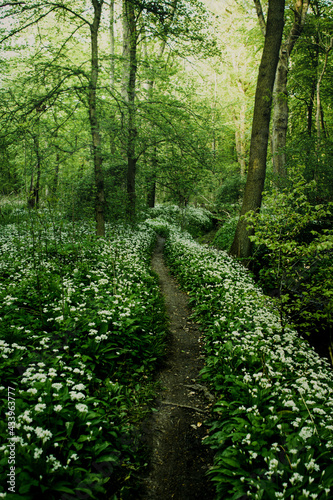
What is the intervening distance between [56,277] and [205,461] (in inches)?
175

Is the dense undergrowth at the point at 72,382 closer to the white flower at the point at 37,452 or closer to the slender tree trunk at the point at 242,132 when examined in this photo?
the white flower at the point at 37,452

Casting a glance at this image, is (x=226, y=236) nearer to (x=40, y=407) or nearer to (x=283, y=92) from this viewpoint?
(x=283, y=92)

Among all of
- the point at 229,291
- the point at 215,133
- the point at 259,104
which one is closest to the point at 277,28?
the point at 259,104

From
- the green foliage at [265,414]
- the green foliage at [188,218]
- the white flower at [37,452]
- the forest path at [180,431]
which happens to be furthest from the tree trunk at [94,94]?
the green foliage at [188,218]

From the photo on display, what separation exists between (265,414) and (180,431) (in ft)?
4.02

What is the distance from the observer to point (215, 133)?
484 inches

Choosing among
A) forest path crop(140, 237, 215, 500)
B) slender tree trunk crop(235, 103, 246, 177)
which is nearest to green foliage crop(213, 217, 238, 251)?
forest path crop(140, 237, 215, 500)

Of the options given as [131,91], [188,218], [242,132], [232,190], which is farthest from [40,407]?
[242,132]

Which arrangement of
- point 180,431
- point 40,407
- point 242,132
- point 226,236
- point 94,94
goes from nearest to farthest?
point 40,407 < point 180,431 < point 94,94 < point 226,236 < point 242,132

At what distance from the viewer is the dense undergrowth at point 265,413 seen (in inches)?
96.3

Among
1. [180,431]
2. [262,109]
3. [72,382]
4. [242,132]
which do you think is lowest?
[180,431]

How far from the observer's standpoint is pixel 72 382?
9.69 feet

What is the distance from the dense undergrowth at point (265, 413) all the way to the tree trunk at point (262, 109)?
152 inches

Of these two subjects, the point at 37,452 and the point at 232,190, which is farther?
the point at 232,190
